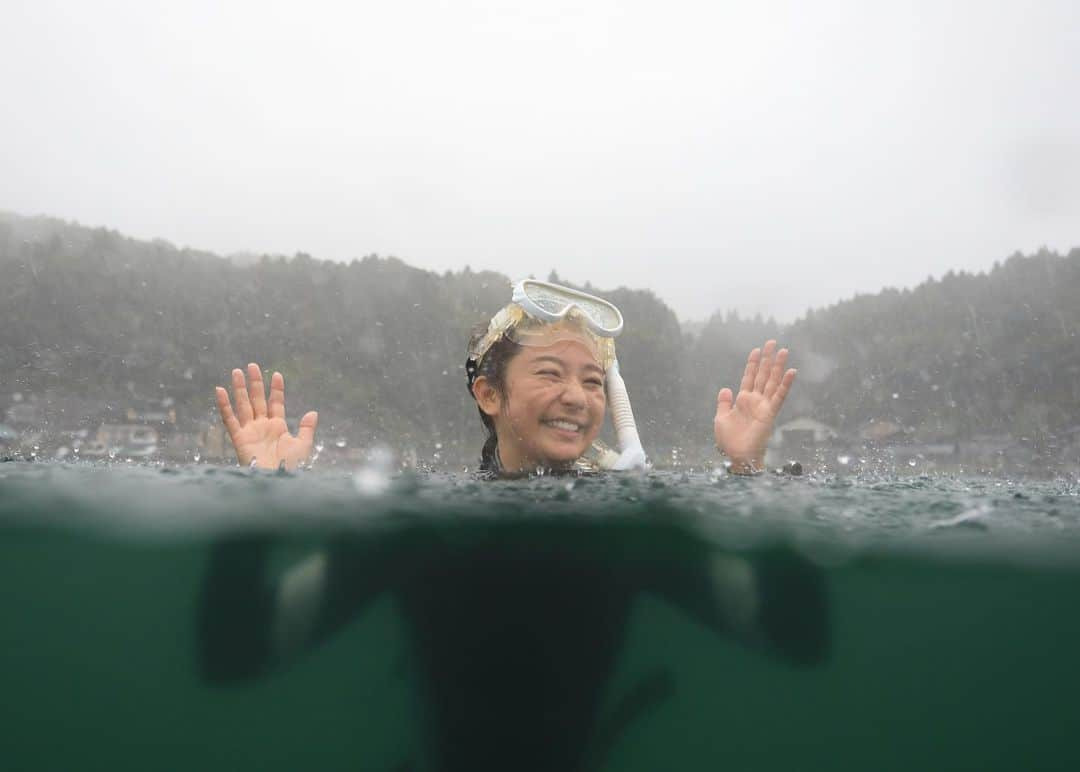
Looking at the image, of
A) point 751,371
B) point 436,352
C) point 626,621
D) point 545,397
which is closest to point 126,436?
point 436,352

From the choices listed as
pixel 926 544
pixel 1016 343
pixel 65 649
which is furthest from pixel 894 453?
pixel 65 649

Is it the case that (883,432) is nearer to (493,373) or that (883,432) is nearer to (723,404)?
(723,404)

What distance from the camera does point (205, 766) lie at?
798cm

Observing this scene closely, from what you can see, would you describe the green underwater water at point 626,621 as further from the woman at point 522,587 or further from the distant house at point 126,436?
the distant house at point 126,436

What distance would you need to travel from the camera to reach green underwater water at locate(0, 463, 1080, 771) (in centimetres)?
481

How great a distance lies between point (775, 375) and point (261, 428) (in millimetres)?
3806

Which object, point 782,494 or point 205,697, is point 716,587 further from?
→ point 205,697

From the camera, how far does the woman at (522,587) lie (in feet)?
15.9

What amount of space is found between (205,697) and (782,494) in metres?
5.19

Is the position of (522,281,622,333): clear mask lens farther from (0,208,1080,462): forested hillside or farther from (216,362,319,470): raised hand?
(0,208,1080,462): forested hillside

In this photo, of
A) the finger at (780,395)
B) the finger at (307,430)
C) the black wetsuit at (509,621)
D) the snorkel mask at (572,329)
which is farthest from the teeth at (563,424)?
the finger at (307,430)

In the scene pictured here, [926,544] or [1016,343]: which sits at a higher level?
[1016,343]

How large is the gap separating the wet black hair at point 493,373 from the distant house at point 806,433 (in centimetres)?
1857

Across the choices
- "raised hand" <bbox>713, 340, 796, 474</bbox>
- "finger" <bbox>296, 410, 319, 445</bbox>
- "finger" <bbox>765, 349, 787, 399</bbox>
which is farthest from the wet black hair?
"finger" <bbox>765, 349, 787, 399</bbox>
